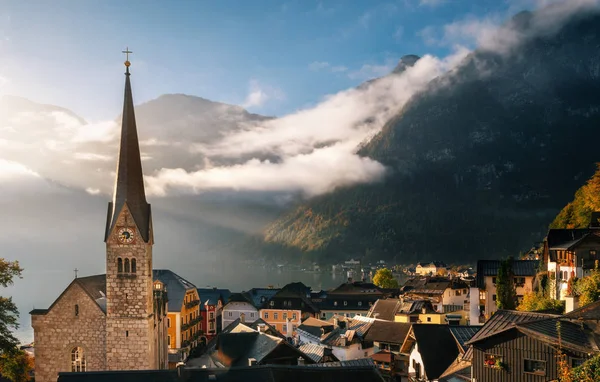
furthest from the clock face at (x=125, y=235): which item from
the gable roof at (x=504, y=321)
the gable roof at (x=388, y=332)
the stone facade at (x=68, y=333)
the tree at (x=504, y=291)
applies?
the tree at (x=504, y=291)

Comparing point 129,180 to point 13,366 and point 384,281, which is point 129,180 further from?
point 384,281

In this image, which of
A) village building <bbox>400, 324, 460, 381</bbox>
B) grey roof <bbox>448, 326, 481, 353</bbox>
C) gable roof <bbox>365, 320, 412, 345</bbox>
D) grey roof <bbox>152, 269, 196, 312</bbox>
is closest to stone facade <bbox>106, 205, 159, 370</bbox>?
village building <bbox>400, 324, 460, 381</bbox>

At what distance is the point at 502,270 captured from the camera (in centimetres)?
5981

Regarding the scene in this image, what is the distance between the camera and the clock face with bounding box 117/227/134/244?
4059 cm

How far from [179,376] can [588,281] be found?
2591 cm

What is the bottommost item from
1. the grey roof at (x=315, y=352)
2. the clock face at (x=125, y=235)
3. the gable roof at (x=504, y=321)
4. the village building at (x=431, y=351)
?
the grey roof at (x=315, y=352)

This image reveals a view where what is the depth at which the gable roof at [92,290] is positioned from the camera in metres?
40.3

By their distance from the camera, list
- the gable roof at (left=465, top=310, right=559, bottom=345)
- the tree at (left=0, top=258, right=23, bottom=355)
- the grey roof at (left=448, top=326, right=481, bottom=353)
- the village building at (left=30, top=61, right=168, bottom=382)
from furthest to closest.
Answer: the village building at (left=30, top=61, right=168, bottom=382), the grey roof at (left=448, top=326, right=481, bottom=353), the tree at (left=0, top=258, right=23, bottom=355), the gable roof at (left=465, top=310, right=559, bottom=345)

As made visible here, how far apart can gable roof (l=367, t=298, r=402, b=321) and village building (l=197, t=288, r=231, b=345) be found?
23.0 metres

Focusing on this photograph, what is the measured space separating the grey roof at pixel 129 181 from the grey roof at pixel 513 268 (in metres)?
40.9

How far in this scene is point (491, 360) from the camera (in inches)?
997

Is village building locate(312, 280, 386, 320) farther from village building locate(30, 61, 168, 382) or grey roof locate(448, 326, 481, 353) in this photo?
village building locate(30, 61, 168, 382)

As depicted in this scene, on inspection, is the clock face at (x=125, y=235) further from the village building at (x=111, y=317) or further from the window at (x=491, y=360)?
the window at (x=491, y=360)

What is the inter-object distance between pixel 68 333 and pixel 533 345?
99.2 feet
